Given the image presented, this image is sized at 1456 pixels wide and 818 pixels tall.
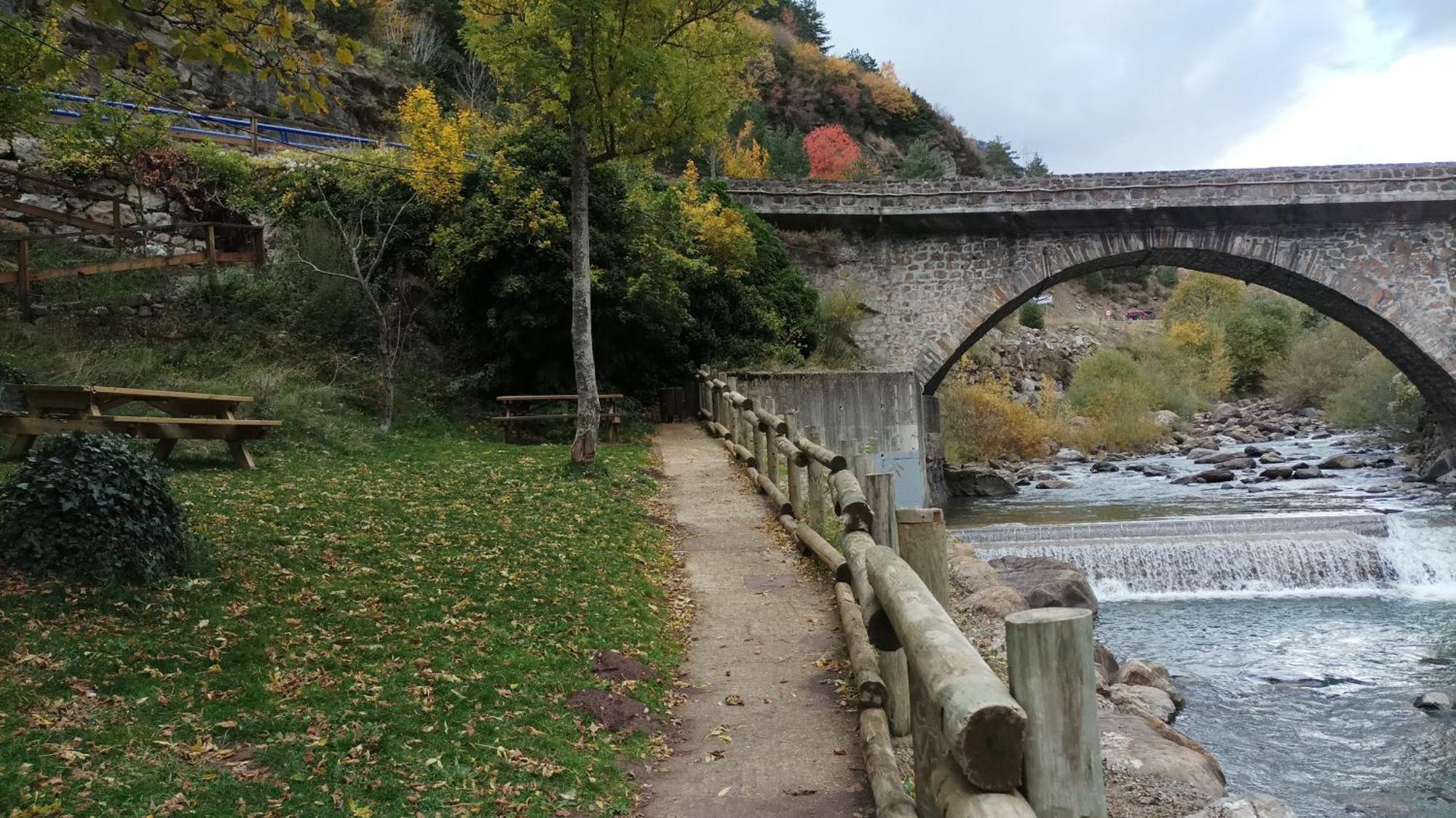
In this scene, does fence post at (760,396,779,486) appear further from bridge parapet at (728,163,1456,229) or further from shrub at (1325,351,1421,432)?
shrub at (1325,351,1421,432)

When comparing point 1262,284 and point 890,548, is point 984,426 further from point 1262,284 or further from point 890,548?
point 890,548

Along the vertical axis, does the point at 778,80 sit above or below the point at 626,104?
above

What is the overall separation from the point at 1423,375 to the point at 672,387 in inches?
693

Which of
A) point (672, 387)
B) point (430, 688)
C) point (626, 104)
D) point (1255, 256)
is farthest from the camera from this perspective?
point (1255, 256)

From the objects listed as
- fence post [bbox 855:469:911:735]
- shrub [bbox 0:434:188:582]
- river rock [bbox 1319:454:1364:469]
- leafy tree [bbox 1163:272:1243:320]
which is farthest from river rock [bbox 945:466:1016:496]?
leafy tree [bbox 1163:272:1243:320]

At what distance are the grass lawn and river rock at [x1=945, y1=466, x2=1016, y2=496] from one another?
18433 millimetres

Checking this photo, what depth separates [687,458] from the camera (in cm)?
1442

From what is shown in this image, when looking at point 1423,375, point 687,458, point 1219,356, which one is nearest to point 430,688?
point 687,458

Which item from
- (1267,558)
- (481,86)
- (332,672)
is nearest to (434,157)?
(332,672)

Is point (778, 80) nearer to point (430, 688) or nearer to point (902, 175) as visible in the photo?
point (902, 175)

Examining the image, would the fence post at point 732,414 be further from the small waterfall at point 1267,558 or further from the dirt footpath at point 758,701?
the dirt footpath at point 758,701

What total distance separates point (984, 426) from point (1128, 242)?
36.3 ft

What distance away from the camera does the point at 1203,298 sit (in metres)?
54.8

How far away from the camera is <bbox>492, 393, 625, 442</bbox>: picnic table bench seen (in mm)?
15648
